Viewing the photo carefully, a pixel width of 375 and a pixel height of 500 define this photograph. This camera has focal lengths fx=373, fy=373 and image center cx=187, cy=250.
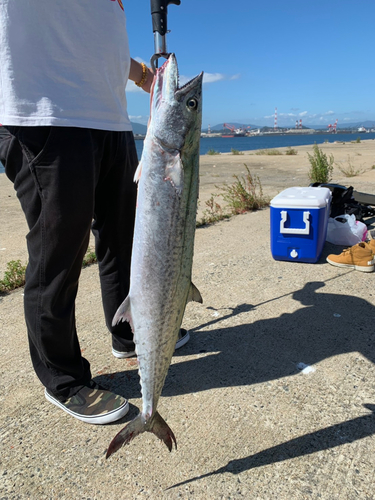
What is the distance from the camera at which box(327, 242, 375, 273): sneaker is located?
4.01 meters

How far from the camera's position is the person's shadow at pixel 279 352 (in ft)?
6.49

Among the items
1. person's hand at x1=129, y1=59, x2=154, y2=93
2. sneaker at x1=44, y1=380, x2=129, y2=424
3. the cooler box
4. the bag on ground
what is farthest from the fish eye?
the bag on ground

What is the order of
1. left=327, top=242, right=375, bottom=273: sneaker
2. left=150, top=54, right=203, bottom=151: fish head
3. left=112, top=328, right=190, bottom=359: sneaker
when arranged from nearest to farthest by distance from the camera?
left=150, top=54, right=203, bottom=151: fish head, left=112, top=328, right=190, bottom=359: sneaker, left=327, top=242, right=375, bottom=273: sneaker

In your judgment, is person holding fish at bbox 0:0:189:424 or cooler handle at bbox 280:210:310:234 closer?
person holding fish at bbox 0:0:189:424

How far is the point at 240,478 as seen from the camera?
1769 millimetres

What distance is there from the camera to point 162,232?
170 cm

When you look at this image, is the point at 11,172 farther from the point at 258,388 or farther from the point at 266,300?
the point at 266,300

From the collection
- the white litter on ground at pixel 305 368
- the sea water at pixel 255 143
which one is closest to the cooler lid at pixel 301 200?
the white litter on ground at pixel 305 368

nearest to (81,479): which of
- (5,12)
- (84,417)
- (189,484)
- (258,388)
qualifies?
(84,417)

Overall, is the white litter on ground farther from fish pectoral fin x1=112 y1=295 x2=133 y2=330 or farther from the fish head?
the fish head

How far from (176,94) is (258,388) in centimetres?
179

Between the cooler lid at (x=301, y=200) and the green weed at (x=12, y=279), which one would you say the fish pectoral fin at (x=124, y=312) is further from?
the cooler lid at (x=301, y=200)

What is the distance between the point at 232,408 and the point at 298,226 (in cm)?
266

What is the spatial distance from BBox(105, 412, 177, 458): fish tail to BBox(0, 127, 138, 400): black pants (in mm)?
591
